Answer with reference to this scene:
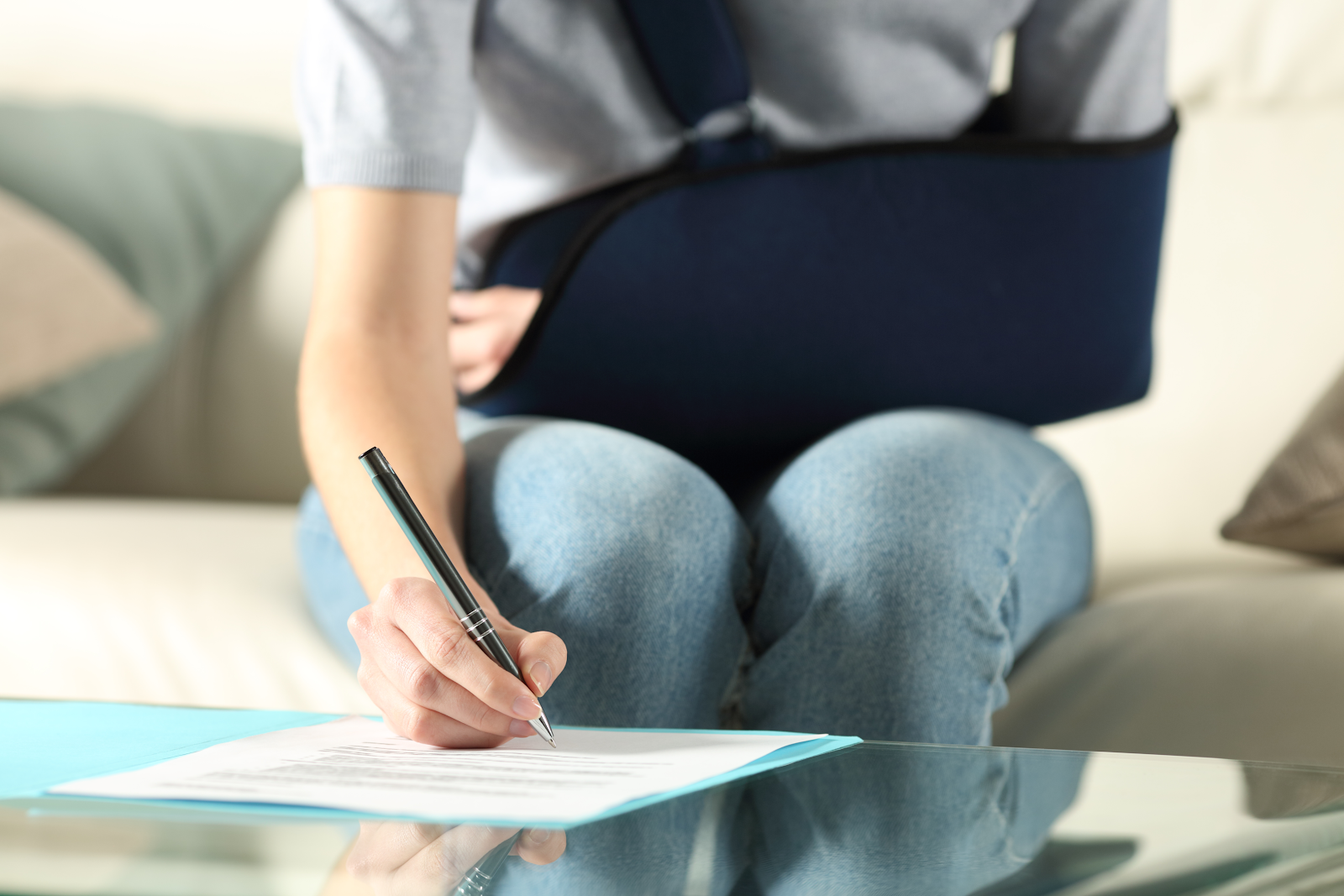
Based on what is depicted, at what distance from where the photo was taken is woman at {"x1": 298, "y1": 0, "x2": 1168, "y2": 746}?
50 cm

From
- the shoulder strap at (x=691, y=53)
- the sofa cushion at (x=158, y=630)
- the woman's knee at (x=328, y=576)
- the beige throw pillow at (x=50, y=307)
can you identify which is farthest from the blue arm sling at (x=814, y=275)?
the beige throw pillow at (x=50, y=307)

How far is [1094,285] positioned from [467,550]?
42cm

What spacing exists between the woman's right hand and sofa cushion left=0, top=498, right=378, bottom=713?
1.06 ft

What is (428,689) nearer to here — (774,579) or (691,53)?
(774,579)

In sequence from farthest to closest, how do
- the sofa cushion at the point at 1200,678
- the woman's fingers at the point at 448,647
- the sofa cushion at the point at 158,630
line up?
the sofa cushion at the point at 158,630
the sofa cushion at the point at 1200,678
the woman's fingers at the point at 448,647

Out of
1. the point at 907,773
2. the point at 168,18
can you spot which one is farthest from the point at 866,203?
the point at 168,18

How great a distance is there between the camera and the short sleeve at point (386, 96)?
0.59m

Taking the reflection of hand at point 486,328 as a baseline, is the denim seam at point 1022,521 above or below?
below

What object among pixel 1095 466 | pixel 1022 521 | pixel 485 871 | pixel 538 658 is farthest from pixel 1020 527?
pixel 1095 466

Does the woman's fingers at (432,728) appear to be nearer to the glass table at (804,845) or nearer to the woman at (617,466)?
the woman at (617,466)

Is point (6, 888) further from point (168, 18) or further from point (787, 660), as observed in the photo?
point (168, 18)

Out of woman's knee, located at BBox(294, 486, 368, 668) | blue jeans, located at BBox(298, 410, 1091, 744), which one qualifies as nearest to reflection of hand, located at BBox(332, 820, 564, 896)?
blue jeans, located at BBox(298, 410, 1091, 744)

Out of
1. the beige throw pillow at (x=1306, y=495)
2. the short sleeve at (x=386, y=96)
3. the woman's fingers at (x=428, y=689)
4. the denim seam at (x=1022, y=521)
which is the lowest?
the beige throw pillow at (x=1306, y=495)

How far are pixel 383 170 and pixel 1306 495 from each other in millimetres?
641
